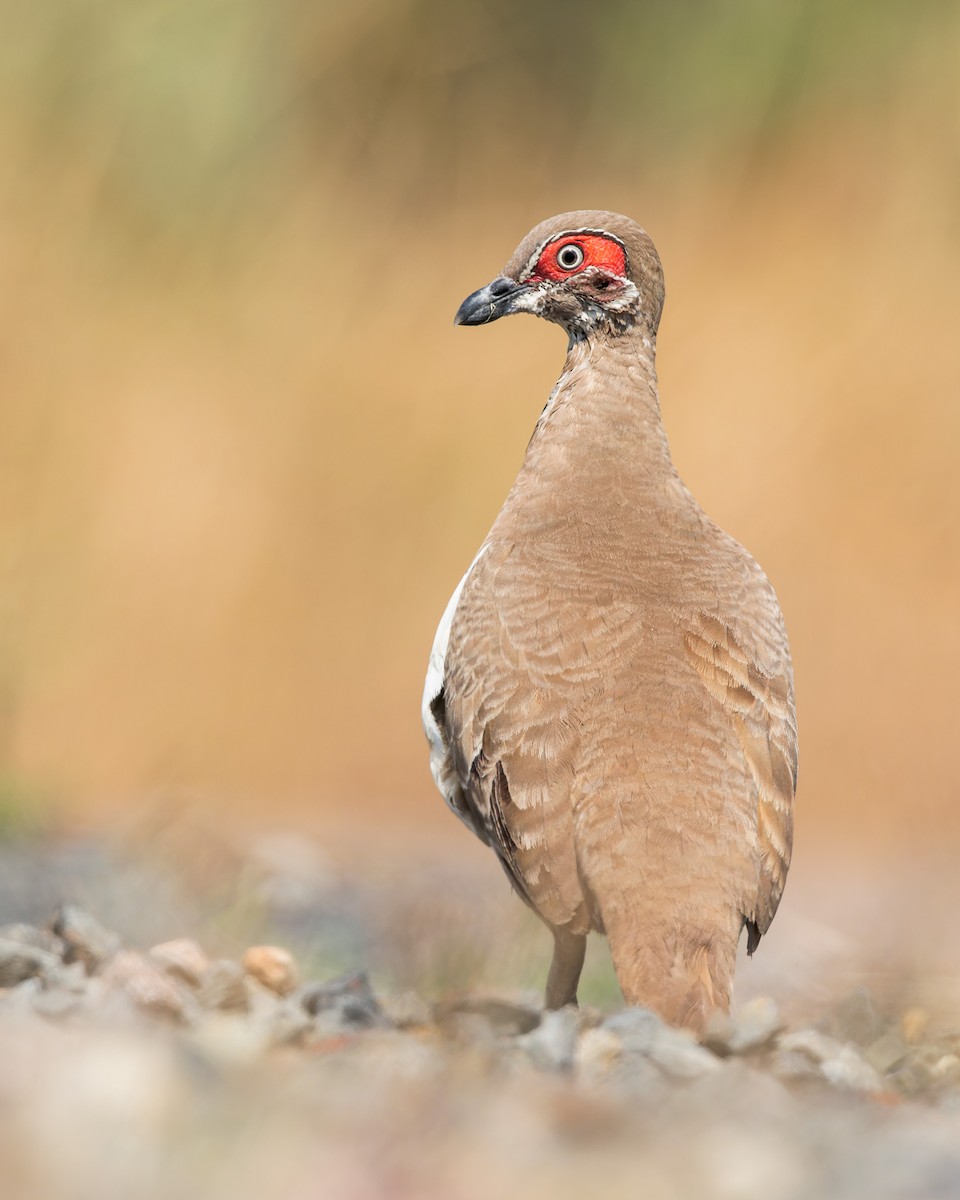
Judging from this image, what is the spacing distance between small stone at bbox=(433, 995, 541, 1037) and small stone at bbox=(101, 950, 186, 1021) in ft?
1.98

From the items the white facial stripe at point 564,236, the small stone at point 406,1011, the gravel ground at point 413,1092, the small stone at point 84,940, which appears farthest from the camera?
the white facial stripe at point 564,236

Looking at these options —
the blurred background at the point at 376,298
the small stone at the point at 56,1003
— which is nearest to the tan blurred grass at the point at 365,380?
the blurred background at the point at 376,298

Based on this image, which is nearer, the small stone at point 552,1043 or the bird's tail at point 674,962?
the small stone at point 552,1043

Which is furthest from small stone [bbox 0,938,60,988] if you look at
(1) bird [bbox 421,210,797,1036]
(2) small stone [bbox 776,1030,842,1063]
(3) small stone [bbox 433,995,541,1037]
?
(2) small stone [bbox 776,1030,842,1063]

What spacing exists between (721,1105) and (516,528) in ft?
7.75

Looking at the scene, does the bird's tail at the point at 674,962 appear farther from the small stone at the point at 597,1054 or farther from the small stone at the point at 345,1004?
the small stone at the point at 345,1004

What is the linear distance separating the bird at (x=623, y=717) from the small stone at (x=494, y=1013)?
0.78 feet

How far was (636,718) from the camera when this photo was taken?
407 cm

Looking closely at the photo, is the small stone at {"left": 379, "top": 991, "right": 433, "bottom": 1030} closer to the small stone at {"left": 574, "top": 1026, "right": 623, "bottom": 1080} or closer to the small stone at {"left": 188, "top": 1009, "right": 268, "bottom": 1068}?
the small stone at {"left": 188, "top": 1009, "right": 268, "bottom": 1068}

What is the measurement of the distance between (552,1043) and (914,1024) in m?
1.67

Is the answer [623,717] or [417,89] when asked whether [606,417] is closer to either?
[623,717]

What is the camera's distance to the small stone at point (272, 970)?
163 inches

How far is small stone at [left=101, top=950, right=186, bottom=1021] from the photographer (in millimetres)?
3504

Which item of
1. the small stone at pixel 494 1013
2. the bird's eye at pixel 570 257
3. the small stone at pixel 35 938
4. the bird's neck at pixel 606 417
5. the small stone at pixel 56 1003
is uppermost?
the bird's eye at pixel 570 257
